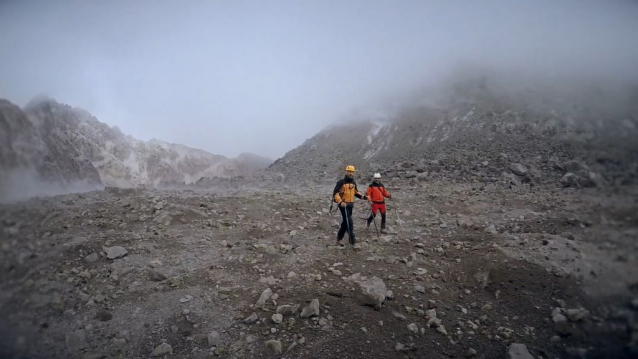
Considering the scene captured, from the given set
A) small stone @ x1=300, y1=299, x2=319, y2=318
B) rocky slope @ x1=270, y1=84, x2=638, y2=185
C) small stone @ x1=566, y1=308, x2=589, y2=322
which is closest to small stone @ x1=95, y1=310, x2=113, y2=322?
small stone @ x1=300, y1=299, x2=319, y2=318

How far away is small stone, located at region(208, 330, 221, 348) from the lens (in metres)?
4.45

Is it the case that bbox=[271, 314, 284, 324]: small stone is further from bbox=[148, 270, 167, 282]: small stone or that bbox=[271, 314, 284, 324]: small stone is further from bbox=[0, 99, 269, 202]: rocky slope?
bbox=[0, 99, 269, 202]: rocky slope

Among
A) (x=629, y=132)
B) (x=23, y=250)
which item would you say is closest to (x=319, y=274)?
(x=23, y=250)

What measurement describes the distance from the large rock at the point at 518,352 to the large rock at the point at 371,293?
176cm

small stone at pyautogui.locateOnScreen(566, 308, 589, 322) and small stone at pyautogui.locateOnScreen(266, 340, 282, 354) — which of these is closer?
small stone at pyautogui.locateOnScreen(566, 308, 589, 322)

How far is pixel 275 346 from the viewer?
436 cm

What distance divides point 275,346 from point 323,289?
151cm

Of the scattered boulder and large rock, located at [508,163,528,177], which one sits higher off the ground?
large rock, located at [508,163,528,177]

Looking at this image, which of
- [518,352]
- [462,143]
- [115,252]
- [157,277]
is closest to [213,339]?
[157,277]

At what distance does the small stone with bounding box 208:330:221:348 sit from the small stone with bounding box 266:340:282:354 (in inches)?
27.1

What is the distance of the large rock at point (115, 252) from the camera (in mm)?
6719

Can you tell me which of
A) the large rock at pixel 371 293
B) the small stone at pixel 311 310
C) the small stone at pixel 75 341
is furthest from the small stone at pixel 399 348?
the small stone at pixel 75 341

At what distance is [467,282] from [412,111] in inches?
945

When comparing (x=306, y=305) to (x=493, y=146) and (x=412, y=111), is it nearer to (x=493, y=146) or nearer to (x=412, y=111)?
(x=493, y=146)
